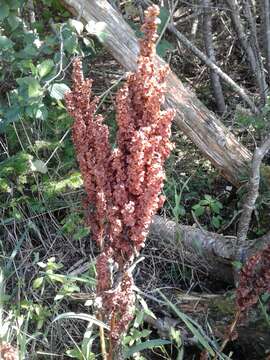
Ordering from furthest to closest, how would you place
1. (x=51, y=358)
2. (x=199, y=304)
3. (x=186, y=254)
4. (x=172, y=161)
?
(x=172, y=161) → (x=186, y=254) → (x=199, y=304) → (x=51, y=358)

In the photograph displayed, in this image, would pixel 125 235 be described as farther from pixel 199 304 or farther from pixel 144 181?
pixel 199 304

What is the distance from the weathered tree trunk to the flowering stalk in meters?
Result: 1.37

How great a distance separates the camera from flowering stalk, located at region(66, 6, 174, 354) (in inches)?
62.0

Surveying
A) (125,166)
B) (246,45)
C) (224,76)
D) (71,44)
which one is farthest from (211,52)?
(125,166)

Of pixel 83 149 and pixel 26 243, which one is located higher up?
pixel 83 149

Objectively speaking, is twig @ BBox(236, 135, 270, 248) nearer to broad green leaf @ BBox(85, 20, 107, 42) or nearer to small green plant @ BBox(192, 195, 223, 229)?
small green plant @ BBox(192, 195, 223, 229)

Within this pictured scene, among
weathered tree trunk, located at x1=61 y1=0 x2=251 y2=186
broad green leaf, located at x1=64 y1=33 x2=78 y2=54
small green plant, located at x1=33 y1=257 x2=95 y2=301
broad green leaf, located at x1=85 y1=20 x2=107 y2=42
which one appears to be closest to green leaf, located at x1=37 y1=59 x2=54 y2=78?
broad green leaf, located at x1=64 y1=33 x2=78 y2=54

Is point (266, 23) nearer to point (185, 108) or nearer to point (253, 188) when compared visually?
point (185, 108)

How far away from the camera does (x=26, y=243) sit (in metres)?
2.97

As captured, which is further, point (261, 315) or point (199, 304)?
point (199, 304)

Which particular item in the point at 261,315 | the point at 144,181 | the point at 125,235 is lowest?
the point at 261,315

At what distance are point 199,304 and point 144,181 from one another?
1198mm

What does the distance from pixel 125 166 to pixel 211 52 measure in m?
2.49

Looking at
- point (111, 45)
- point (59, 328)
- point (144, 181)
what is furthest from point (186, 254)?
point (144, 181)
